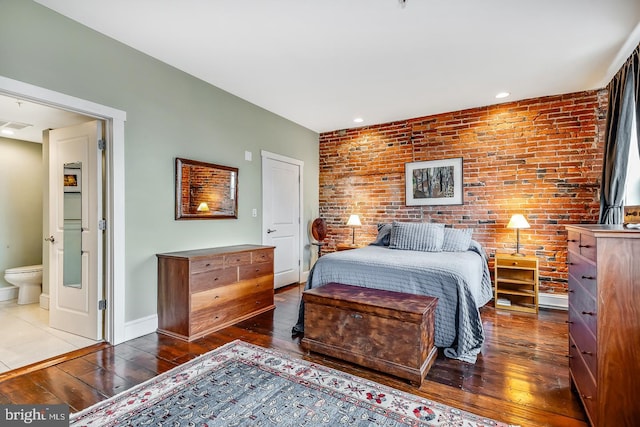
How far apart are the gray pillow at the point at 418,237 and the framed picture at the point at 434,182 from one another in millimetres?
719

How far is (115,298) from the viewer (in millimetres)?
2748

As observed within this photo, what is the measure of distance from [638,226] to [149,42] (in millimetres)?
3724

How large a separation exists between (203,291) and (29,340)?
1565 millimetres

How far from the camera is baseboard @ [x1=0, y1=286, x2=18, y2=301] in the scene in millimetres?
4156

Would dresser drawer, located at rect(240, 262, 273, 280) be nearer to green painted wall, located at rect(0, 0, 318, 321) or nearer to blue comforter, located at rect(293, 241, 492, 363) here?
green painted wall, located at rect(0, 0, 318, 321)

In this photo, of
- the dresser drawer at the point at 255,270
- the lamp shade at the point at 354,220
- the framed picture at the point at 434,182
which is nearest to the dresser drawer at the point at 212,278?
the dresser drawer at the point at 255,270

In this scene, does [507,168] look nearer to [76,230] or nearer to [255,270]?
[255,270]

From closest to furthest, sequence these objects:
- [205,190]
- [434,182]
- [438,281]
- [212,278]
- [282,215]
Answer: [438,281]
[212,278]
[205,190]
[434,182]
[282,215]

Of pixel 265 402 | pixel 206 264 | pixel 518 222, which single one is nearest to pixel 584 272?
pixel 265 402

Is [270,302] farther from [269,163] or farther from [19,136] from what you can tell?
[19,136]

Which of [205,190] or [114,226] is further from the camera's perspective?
[205,190]

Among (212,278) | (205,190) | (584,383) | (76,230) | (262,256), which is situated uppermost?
(205,190)

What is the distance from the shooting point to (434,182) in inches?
183

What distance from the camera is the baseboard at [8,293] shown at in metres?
4.16
